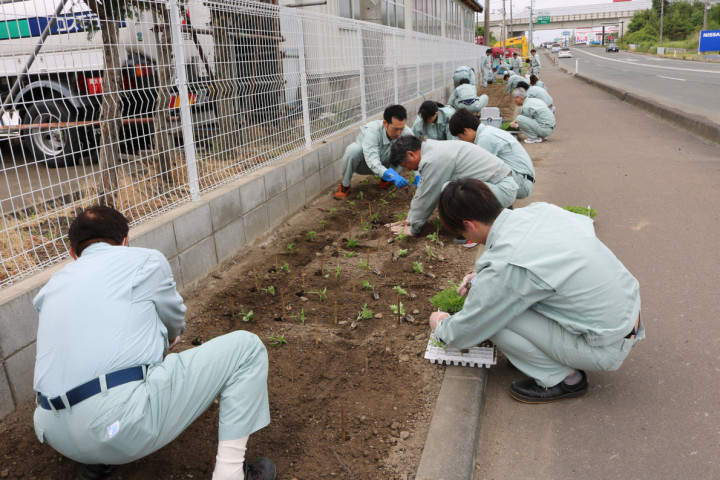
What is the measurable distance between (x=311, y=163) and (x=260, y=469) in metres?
4.60

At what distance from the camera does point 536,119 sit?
32.7 ft

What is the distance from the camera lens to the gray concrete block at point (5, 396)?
263cm

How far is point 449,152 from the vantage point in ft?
15.8

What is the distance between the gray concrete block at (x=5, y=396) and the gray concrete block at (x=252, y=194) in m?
2.53

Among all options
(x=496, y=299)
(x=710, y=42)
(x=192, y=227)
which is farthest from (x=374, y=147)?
(x=710, y=42)

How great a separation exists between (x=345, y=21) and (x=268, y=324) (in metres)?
5.39

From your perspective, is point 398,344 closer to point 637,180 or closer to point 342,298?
point 342,298

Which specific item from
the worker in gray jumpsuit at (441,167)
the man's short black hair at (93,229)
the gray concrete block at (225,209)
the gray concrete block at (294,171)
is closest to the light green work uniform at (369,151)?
the gray concrete block at (294,171)

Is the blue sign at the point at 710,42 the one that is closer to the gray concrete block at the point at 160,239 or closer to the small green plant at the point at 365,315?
the small green plant at the point at 365,315

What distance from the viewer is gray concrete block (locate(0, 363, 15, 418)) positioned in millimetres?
2627

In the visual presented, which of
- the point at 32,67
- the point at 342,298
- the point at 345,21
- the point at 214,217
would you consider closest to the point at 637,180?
the point at 345,21

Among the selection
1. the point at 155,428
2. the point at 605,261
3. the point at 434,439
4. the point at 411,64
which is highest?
the point at 411,64

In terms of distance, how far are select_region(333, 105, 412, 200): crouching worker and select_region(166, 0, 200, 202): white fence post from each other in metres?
2.35

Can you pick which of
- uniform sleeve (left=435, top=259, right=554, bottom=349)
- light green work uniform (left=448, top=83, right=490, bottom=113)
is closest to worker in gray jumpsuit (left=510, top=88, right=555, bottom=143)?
light green work uniform (left=448, top=83, right=490, bottom=113)
